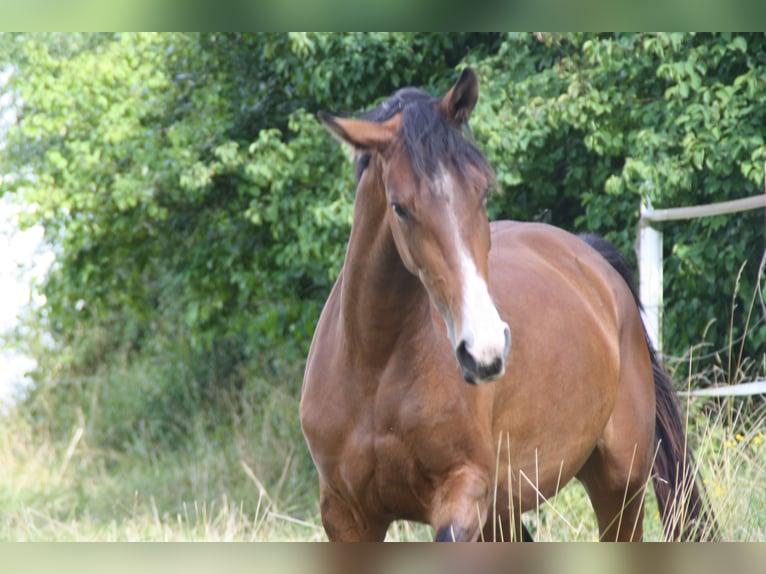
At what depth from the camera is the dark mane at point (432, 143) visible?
2.51m

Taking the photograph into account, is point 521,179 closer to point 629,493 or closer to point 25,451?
point 629,493

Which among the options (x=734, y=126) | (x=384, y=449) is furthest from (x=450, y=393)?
(x=734, y=126)

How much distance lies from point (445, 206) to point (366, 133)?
13.8 inches

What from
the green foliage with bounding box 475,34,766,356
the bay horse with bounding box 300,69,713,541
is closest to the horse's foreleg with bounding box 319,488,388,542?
the bay horse with bounding box 300,69,713,541

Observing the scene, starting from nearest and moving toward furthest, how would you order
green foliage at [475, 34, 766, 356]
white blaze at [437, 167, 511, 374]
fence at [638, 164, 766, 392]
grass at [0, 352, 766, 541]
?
white blaze at [437, 167, 511, 374]
fence at [638, 164, 766, 392]
green foliage at [475, 34, 766, 356]
grass at [0, 352, 766, 541]

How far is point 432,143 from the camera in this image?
2.53 meters

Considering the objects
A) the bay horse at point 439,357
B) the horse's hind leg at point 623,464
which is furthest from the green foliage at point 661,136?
the bay horse at point 439,357

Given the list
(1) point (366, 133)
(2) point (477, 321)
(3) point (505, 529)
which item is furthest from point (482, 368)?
(3) point (505, 529)

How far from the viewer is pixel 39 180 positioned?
9.02 m

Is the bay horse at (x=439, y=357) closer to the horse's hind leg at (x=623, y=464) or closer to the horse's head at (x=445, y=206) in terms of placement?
the horse's head at (x=445, y=206)

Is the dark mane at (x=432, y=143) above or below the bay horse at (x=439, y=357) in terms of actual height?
above

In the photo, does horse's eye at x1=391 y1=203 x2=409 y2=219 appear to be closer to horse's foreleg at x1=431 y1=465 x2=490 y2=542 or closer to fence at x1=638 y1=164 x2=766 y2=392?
horse's foreleg at x1=431 y1=465 x2=490 y2=542

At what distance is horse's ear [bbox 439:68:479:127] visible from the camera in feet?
8.71

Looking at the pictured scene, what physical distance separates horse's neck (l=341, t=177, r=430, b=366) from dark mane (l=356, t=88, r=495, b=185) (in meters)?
0.30
